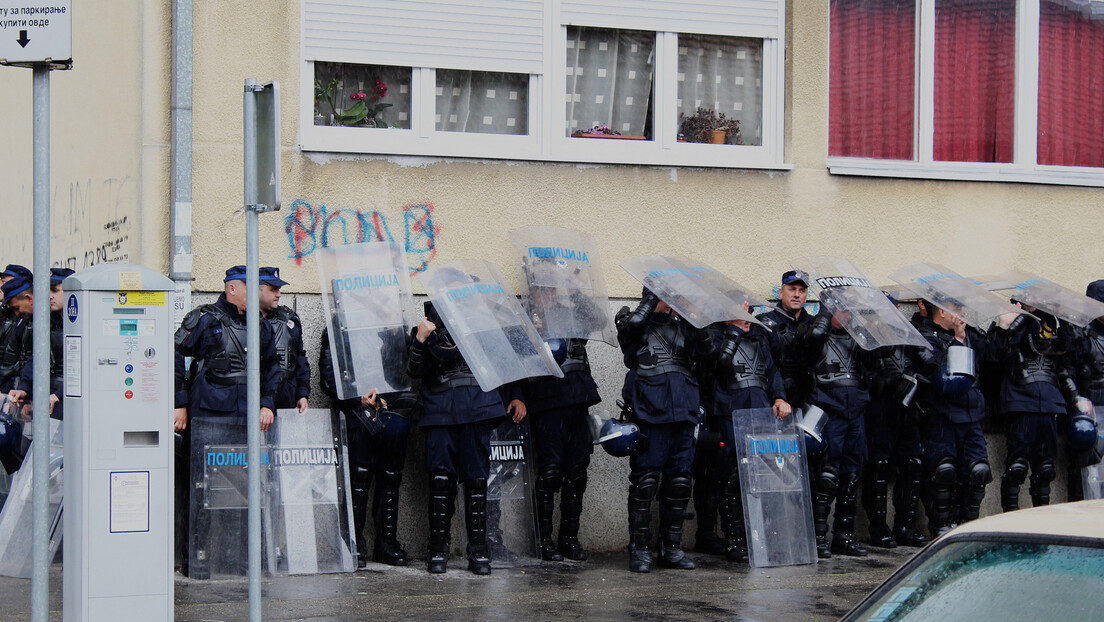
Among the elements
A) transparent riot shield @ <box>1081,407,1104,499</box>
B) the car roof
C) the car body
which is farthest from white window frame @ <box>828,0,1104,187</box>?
the car body

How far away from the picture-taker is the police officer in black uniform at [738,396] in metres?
8.98

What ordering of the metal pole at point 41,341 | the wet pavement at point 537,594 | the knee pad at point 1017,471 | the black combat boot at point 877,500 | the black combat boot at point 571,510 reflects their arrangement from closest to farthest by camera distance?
1. the metal pole at point 41,341
2. the wet pavement at point 537,594
3. the black combat boot at point 571,510
4. the black combat boot at point 877,500
5. the knee pad at point 1017,471

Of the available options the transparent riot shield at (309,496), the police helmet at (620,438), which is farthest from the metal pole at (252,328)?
the police helmet at (620,438)

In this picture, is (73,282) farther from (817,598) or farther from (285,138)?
(817,598)

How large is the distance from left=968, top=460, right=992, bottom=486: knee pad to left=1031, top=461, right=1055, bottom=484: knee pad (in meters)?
0.60

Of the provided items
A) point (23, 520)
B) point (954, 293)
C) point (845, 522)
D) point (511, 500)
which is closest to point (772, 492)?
point (845, 522)

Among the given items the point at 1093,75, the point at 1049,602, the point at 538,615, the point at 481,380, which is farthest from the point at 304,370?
the point at 1093,75

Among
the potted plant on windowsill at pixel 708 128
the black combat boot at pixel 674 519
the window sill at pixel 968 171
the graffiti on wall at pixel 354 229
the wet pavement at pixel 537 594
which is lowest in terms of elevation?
the wet pavement at pixel 537 594

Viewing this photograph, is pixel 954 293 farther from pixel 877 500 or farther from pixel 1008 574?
pixel 1008 574

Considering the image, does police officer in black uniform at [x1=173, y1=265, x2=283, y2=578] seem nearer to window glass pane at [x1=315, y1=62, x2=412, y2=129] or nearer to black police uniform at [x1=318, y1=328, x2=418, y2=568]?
black police uniform at [x1=318, y1=328, x2=418, y2=568]

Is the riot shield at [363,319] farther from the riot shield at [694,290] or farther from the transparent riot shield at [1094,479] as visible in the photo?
the transparent riot shield at [1094,479]

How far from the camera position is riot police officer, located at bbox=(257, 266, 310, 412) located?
27.6ft

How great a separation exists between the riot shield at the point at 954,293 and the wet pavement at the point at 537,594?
1978 millimetres

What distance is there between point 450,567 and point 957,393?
12.6 feet
